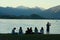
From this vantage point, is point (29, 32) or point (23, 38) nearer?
point (23, 38)

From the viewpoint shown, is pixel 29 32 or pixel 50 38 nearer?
pixel 50 38

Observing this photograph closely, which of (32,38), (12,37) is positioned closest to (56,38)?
(32,38)

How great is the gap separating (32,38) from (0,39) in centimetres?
267

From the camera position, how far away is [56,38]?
24.4 meters

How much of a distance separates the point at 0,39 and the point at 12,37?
1.30 metres

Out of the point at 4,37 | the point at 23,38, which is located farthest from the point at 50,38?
the point at 4,37

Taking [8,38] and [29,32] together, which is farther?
[29,32]

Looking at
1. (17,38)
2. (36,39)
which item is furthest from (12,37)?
(36,39)

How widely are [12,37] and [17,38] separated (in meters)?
0.51

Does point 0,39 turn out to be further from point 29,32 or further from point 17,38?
point 29,32

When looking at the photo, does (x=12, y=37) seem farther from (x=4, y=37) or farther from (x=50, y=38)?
(x=50, y=38)

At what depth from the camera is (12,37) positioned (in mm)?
24219

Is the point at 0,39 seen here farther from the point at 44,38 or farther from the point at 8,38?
the point at 44,38

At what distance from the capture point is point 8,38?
77.9 ft
